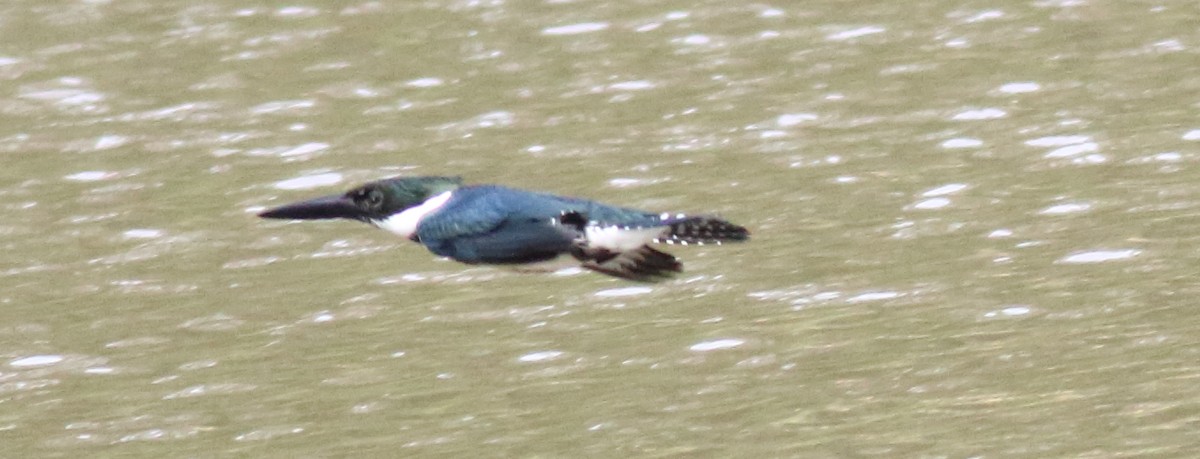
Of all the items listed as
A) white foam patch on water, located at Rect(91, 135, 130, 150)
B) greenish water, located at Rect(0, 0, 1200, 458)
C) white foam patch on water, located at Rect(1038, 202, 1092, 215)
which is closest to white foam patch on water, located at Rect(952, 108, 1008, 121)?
greenish water, located at Rect(0, 0, 1200, 458)

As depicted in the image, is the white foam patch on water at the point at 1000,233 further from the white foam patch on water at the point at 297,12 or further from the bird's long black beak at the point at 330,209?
the white foam patch on water at the point at 297,12

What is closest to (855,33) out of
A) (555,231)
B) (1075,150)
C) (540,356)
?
(1075,150)

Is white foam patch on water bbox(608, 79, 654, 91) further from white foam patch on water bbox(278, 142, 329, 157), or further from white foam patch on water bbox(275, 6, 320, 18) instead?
white foam patch on water bbox(275, 6, 320, 18)

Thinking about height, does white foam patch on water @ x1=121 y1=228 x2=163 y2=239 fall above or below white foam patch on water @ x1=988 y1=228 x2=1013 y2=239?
above

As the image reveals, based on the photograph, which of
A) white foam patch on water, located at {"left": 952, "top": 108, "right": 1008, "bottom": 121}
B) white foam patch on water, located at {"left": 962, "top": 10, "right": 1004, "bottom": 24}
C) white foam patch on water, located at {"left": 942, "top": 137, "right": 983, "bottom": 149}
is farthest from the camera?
white foam patch on water, located at {"left": 962, "top": 10, "right": 1004, "bottom": 24}

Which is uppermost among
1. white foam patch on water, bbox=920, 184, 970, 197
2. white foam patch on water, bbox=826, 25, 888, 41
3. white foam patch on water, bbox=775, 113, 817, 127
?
white foam patch on water, bbox=826, 25, 888, 41

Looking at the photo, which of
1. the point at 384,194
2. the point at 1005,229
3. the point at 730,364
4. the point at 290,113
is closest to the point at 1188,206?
the point at 1005,229

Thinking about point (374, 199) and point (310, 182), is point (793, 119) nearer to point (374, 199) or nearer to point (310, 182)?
point (310, 182)
